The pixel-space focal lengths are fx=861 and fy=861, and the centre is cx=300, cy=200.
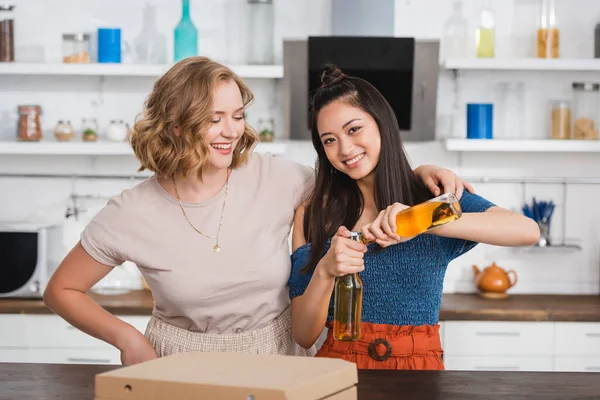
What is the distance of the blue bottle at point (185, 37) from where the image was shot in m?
3.70

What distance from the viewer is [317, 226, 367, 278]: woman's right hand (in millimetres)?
1654

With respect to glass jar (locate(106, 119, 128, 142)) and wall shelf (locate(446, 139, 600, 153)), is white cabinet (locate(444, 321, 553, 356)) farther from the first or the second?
glass jar (locate(106, 119, 128, 142))

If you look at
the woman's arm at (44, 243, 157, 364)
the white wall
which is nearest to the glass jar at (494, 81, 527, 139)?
the white wall

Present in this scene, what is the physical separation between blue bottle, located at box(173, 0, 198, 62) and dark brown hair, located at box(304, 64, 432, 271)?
66.9 inches

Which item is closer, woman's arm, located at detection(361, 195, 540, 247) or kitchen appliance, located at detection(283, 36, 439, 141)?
woman's arm, located at detection(361, 195, 540, 247)

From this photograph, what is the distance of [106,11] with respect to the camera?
12.9 ft

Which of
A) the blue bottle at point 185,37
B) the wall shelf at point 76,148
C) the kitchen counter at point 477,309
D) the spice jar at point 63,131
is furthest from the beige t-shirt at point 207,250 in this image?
the spice jar at point 63,131

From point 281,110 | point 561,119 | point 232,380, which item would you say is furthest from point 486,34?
point 232,380

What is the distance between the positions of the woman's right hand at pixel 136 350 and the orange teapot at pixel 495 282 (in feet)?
7.17

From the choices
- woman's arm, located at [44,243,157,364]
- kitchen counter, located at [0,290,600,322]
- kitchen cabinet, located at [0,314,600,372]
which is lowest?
kitchen cabinet, located at [0,314,600,372]

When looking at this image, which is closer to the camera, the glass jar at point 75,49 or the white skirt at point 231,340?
the white skirt at point 231,340

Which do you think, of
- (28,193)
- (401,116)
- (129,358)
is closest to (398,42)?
(401,116)

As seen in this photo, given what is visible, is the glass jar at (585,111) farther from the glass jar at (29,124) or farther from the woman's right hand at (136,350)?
the woman's right hand at (136,350)

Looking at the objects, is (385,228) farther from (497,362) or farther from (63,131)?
(63,131)
